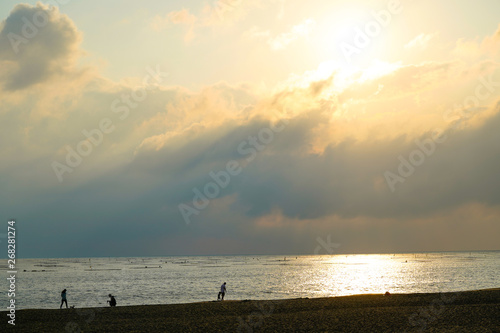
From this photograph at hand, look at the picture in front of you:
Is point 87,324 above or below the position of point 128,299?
below

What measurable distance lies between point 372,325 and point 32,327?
70.2ft

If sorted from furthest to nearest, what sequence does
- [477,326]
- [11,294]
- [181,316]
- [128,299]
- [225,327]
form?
1. [11,294]
2. [128,299]
3. [181,316]
4. [225,327]
5. [477,326]

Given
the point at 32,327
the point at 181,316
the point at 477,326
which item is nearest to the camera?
the point at 477,326

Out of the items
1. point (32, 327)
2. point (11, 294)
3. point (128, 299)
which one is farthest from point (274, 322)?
point (11, 294)

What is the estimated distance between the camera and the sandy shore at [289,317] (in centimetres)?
2383

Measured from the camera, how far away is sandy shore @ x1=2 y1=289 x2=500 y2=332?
23828 mm

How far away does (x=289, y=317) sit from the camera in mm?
27562

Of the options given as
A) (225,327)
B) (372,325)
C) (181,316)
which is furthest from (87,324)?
(372,325)

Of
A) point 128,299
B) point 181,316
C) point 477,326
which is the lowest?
point 477,326

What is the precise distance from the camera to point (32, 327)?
26.0 meters

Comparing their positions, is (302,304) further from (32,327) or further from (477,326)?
(32,327)

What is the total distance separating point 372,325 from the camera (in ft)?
79.1

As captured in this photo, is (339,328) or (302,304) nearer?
(339,328)

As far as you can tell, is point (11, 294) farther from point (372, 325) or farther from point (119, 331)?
point (372, 325)
